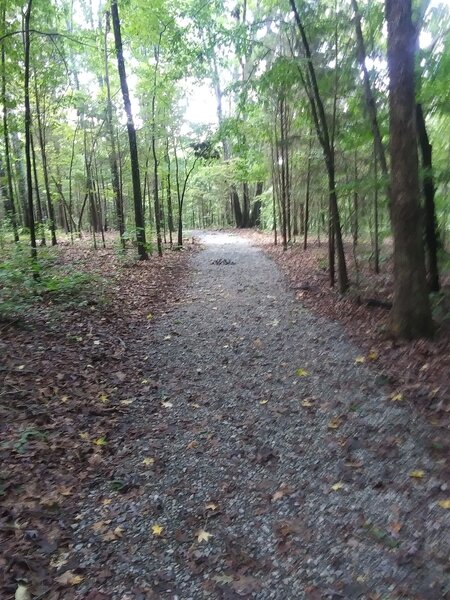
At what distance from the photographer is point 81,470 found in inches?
169

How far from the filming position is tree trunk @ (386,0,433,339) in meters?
5.65

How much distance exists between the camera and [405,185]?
19.3 feet

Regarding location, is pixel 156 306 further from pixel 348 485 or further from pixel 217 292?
pixel 348 485

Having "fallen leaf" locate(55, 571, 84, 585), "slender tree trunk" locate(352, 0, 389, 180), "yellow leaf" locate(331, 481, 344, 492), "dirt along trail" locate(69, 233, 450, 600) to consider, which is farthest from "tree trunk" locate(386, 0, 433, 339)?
"fallen leaf" locate(55, 571, 84, 585)

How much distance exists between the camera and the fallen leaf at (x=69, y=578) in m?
3.02

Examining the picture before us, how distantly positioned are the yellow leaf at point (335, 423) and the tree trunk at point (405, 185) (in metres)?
2.07

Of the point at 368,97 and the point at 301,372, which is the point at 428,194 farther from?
the point at 301,372

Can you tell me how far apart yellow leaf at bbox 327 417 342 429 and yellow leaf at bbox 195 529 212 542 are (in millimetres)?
1912

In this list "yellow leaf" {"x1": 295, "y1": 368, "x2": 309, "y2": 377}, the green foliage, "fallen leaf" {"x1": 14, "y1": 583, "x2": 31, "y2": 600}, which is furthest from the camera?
the green foliage

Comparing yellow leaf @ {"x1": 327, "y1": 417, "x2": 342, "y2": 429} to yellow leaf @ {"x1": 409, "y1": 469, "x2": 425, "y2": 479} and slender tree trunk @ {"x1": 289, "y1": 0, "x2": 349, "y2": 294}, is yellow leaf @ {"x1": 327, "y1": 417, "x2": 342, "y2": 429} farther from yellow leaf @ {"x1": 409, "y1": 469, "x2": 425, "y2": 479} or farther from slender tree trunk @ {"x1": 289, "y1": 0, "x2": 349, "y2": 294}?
slender tree trunk @ {"x1": 289, "y1": 0, "x2": 349, "y2": 294}

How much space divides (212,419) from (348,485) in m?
1.87

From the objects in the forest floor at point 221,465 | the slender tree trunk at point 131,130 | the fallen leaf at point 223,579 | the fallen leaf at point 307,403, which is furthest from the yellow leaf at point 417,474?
the slender tree trunk at point 131,130

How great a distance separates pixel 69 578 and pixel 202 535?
98cm

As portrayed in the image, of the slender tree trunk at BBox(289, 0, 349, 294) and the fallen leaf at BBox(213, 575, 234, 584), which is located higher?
the slender tree trunk at BBox(289, 0, 349, 294)
